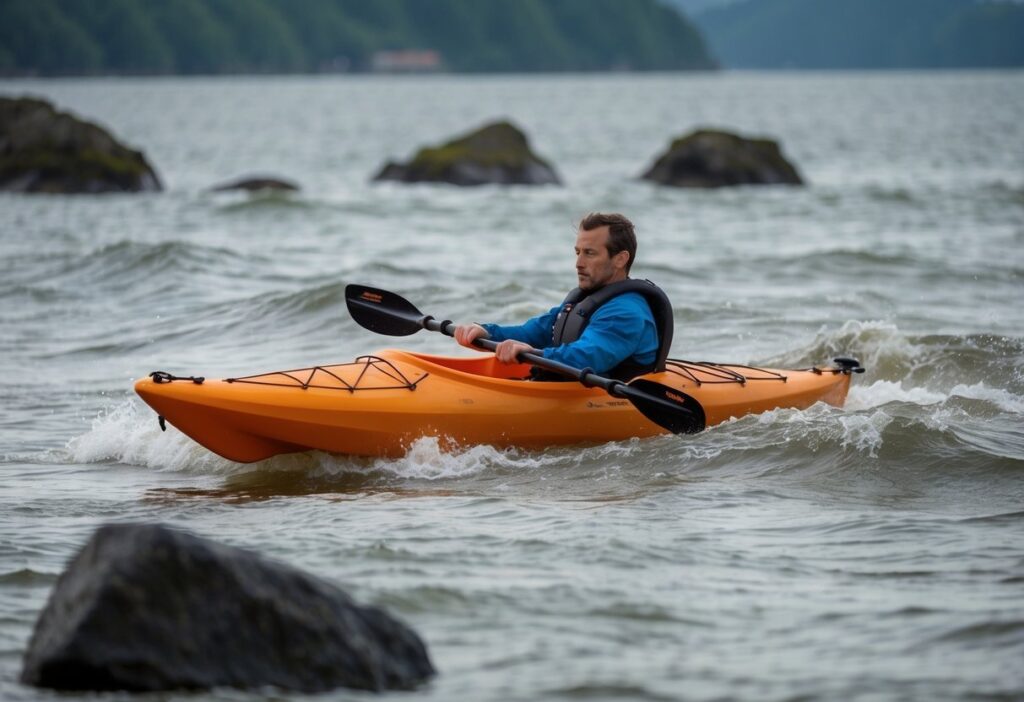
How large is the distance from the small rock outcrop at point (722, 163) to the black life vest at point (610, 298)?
701 inches

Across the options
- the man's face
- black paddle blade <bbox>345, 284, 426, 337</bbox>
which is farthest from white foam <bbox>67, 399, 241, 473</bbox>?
the man's face

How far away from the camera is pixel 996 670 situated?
4301 millimetres

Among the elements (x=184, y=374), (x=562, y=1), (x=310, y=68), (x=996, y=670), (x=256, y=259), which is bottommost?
(x=996, y=670)

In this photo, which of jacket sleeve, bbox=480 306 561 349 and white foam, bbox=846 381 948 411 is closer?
jacket sleeve, bbox=480 306 561 349

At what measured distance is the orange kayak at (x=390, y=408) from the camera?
21.6ft

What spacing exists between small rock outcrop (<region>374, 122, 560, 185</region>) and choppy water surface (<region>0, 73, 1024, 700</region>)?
13.2 ft

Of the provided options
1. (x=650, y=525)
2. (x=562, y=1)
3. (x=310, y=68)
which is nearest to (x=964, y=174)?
(x=650, y=525)

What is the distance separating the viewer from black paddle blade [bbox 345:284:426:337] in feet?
26.2

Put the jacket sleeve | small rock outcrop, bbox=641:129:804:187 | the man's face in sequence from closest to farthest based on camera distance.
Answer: the man's face → the jacket sleeve → small rock outcrop, bbox=641:129:804:187

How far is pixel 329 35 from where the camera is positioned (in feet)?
539

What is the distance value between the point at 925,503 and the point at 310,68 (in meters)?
161

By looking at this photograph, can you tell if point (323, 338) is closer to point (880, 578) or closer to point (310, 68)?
point (880, 578)

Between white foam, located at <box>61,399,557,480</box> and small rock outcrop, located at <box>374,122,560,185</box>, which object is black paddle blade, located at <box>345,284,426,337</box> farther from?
small rock outcrop, located at <box>374,122,560,185</box>

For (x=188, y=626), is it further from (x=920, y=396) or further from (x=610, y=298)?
(x=920, y=396)
